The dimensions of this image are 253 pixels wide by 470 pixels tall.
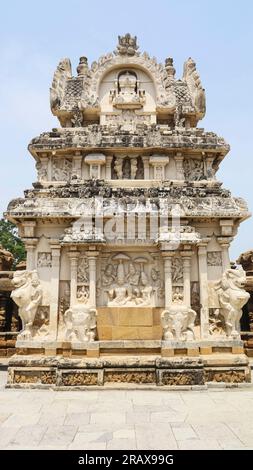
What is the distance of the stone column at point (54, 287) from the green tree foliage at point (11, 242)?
28969 millimetres

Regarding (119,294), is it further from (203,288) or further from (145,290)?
(203,288)

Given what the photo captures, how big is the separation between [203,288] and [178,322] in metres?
1.30

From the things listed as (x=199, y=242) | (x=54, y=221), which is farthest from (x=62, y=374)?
(x=199, y=242)

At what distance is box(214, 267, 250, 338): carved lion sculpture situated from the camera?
1044cm

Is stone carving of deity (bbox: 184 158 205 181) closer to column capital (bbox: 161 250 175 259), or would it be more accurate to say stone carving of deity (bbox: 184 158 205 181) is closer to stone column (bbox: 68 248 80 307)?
column capital (bbox: 161 250 175 259)

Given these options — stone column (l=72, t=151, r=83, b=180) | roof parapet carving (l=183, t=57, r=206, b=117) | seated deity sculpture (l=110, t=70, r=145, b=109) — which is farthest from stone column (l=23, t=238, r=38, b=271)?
roof parapet carving (l=183, t=57, r=206, b=117)

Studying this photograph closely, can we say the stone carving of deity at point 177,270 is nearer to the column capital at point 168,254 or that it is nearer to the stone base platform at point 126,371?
the column capital at point 168,254

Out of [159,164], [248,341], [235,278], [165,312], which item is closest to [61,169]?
[159,164]

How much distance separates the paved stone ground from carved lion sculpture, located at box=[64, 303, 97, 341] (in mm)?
1359

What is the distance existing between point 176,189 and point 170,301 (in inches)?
132

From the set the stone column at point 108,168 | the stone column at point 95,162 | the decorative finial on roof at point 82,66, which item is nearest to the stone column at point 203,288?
the stone column at point 108,168

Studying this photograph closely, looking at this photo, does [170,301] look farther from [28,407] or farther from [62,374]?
[28,407]

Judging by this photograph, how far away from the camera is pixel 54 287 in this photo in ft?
35.6

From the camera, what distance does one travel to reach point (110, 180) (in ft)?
39.8
